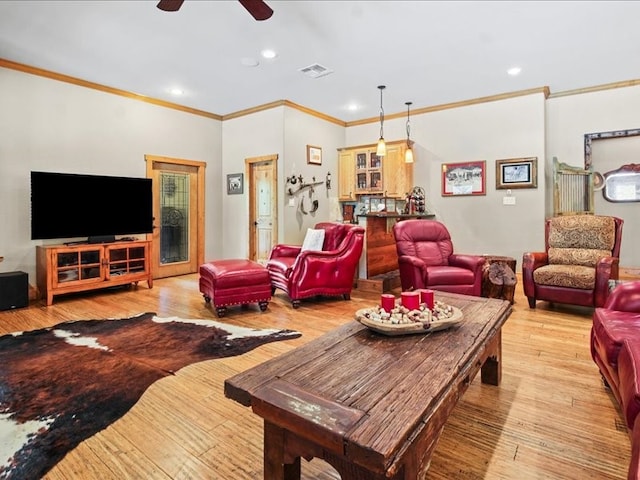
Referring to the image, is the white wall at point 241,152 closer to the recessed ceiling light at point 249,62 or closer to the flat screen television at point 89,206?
the recessed ceiling light at point 249,62

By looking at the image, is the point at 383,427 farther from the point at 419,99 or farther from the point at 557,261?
the point at 419,99

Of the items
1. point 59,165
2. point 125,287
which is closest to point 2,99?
point 59,165

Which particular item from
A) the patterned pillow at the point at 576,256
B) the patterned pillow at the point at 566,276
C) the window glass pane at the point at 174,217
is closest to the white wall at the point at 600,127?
the patterned pillow at the point at 576,256

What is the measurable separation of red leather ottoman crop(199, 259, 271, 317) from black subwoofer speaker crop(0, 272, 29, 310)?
1956mm

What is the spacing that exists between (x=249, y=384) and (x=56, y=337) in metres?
2.76

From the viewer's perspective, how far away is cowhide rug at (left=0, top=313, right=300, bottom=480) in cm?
174

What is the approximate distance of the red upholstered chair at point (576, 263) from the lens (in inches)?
142

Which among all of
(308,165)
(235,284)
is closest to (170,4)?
(235,284)

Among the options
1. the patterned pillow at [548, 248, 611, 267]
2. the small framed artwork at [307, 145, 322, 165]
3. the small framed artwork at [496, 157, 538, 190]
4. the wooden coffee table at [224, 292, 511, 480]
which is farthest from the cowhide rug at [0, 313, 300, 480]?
the small framed artwork at [496, 157, 538, 190]

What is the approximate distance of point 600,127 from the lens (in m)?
5.07

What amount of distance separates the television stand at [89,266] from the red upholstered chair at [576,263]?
4.77 meters

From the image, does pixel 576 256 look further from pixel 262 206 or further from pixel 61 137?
pixel 61 137

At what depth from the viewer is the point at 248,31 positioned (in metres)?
3.61

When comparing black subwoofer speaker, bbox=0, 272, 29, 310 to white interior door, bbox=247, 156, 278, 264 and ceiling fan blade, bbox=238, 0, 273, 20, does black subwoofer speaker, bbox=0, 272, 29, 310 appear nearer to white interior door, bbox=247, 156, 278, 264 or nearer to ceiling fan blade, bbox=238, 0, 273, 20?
white interior door, bbox=247, 156, 278, 264
